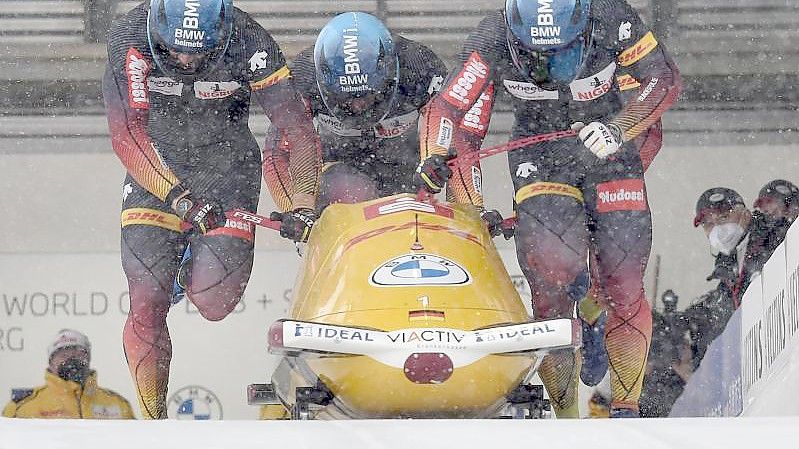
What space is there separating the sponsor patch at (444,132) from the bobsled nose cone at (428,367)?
3.82 feet

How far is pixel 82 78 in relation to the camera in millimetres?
6488

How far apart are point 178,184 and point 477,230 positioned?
0.92 meters

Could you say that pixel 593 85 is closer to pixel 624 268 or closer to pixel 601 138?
pixel 601 138

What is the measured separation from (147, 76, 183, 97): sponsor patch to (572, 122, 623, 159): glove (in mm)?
1239

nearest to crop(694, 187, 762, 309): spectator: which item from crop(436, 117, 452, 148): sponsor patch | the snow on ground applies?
crop(436, 117, 452, 148): sponsor patch

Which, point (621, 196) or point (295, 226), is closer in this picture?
point (295, 226)

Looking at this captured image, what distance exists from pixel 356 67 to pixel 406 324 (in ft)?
3.69

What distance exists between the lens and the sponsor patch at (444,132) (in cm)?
403

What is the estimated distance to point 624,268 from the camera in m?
4.07

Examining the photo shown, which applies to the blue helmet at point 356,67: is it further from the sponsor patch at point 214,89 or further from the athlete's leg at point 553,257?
the athlete's leg at point 553,257

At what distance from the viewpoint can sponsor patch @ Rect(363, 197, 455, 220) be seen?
3506 millimetres

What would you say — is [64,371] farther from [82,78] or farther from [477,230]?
[477,230]

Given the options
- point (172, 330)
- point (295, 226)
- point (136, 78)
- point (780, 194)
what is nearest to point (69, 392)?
point (172, 330)

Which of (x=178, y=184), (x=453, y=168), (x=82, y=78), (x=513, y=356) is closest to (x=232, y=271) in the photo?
(x=178, y=184)
